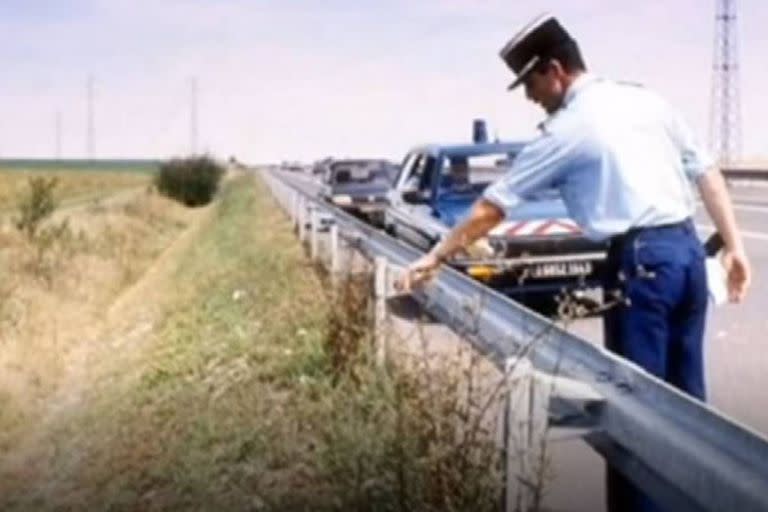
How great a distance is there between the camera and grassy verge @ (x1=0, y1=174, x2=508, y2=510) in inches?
221

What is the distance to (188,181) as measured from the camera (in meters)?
73.6

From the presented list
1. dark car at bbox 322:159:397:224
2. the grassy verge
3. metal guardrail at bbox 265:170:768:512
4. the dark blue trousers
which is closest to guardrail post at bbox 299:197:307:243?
the grassy verge

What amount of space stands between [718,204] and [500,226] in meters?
6.49

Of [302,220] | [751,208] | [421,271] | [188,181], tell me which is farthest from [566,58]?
[188,181]

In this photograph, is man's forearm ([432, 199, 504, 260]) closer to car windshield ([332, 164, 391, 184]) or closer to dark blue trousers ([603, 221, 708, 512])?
dark blue trousers ([603, 221, 708, 512])

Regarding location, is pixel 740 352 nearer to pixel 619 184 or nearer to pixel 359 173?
pixel 619 184

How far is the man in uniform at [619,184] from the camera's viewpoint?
4.71 m

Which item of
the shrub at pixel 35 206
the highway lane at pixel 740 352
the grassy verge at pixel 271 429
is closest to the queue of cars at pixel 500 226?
the highway lane at pixel 740 352

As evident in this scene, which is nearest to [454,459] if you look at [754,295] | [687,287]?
[687,287]

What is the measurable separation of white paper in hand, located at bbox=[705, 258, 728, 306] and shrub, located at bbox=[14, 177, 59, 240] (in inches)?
1175

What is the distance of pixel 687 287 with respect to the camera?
16.2ft

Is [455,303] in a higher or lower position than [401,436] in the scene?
higher

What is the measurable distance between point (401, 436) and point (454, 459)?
644 mm

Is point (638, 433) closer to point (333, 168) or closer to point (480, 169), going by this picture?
point (480, 169)
